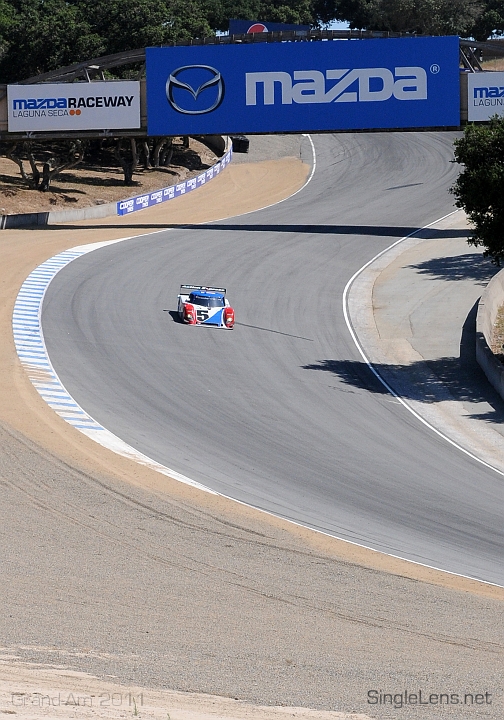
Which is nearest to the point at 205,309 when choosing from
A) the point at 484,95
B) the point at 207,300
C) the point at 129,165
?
Result: the point at 207,300

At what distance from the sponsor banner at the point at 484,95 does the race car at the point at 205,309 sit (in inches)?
879

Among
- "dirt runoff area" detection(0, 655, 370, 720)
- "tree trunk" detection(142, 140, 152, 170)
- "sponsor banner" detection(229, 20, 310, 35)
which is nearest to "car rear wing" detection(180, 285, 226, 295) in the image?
"dirt runoff area" detection(0, 655, 370, 720)

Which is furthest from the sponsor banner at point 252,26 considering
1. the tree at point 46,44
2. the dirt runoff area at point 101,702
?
the dirt runoff area at point 101,702

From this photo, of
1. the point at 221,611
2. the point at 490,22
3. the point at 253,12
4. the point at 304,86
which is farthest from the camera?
the point at 253,12

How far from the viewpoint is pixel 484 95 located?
48062 millimetres

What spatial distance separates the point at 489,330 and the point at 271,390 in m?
11.5

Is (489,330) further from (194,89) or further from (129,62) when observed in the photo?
(129,62)

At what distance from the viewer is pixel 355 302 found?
40.2 m

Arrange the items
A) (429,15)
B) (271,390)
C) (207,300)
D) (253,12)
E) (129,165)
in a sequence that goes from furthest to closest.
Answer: (253,12)
(429,15)
(129,165)
(207,300)
(271,390)

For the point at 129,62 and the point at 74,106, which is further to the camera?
the point at 129,62

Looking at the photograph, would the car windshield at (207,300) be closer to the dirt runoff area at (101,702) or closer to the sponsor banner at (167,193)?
the dirt runoff area at (101,702)

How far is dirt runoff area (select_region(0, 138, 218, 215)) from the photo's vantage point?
57.2m

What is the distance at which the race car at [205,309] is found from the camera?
109 ft

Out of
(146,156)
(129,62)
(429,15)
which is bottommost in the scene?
(146,156)
